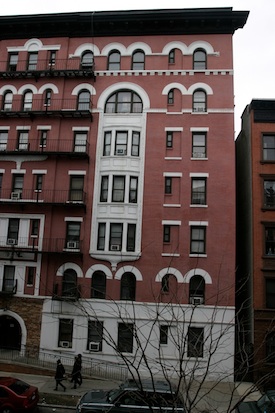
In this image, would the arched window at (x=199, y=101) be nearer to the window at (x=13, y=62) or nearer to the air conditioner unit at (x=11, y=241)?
the window at (x=13, y=62)

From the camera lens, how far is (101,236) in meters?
25.6

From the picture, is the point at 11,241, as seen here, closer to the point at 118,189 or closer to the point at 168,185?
the point at 118,189

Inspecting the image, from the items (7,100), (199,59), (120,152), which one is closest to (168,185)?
(120,152)

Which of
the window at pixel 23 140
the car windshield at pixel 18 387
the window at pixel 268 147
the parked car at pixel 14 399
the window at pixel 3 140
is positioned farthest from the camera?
the window at pixel 3 140

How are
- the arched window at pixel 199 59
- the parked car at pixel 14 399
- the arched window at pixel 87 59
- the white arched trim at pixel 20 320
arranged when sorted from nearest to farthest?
the parked car at pixel 14 399
the white arched trim at pixel 20 320
the arched window at pixel 199 59
the arched window at pixel 87 59

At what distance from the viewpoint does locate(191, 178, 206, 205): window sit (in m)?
25.3

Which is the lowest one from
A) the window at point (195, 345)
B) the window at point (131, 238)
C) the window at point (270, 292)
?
the window at point (195, 345)

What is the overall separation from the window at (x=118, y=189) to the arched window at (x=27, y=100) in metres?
8.56

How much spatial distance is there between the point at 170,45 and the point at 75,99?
25.4 ft

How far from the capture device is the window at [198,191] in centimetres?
2527

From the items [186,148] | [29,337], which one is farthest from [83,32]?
[29,337]

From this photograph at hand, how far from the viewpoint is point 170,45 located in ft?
89.9

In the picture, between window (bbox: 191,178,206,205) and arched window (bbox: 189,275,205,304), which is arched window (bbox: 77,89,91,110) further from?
arched window (bbox: 189,275,205,304)

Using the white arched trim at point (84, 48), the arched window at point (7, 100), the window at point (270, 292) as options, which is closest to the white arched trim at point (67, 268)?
the window at point (270, 292)
